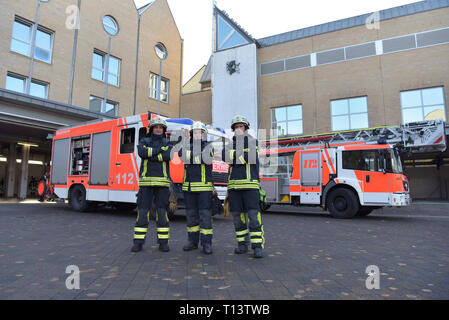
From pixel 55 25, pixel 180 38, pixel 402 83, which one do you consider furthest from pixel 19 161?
pixel 402 83

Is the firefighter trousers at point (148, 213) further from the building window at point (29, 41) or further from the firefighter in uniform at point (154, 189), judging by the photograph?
the building window at point (29, 41)

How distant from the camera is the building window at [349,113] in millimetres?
19891

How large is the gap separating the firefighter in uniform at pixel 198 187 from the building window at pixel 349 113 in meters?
17.5

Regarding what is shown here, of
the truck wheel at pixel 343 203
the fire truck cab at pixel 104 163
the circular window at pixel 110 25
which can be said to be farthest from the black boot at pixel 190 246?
the circular window at pixel 110 25

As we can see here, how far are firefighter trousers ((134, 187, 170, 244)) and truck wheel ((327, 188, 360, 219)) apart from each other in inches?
301

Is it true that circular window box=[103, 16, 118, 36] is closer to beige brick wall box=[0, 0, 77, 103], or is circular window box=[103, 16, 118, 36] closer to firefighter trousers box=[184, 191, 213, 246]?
beige brick wall box=[0, 0, 77, 103]

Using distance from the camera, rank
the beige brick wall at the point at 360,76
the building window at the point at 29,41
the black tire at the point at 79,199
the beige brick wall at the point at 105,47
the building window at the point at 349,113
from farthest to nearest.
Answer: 1. the building window at the point at 349,113
2. the beige brick wall at the point at 105,47
3. the beige brick wall at the point at 360,76
4. the building window at the point at 29,41
5. the black tire at the point at 79,199

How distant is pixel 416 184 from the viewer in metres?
22.8

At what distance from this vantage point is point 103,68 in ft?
68.5

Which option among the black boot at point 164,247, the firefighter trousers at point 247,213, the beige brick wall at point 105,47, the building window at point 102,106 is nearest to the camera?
the firefighter trousers at point 247,213

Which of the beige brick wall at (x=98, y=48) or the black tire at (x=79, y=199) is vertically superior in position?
the beige brick wall at (x=98, y=48)

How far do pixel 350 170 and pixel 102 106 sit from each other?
16.5 meters

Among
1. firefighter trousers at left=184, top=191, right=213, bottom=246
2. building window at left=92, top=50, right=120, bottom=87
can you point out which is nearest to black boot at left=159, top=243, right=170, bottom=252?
firefighter trousers at left=184, top=191, right=213, bottom=246

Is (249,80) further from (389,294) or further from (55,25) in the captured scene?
(389,294)
